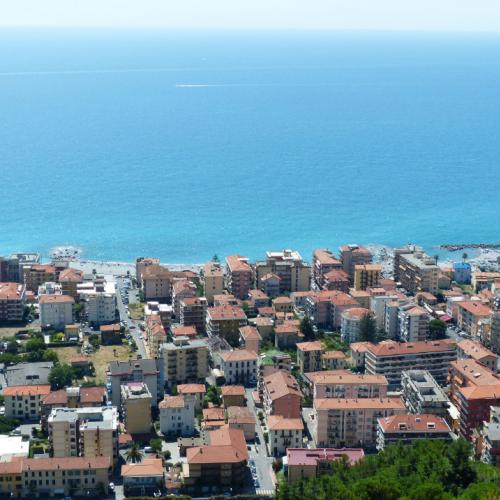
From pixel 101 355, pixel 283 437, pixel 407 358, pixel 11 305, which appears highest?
pixel 11 305

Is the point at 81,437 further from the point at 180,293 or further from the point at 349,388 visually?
the point at 180,293

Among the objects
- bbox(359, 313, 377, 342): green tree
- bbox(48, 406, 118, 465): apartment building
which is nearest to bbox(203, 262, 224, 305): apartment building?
bbox(359, 313, 377, 342): green tree

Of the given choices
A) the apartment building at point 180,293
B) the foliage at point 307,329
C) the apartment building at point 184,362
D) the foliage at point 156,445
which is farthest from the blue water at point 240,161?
the foliage at point 156,445


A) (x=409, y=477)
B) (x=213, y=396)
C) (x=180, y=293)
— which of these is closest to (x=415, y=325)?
(x=180, y=293)

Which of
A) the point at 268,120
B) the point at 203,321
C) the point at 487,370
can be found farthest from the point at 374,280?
the point at 268,120

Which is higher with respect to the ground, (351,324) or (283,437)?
(351,324)

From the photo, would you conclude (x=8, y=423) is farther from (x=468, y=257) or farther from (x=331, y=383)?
(x=468, y=257)

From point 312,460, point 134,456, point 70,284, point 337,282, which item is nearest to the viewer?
point 312,460
